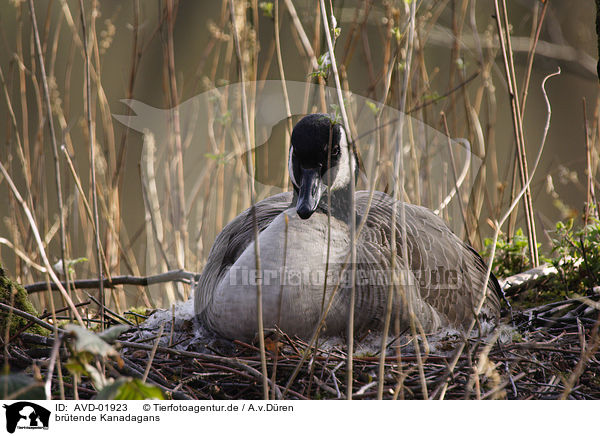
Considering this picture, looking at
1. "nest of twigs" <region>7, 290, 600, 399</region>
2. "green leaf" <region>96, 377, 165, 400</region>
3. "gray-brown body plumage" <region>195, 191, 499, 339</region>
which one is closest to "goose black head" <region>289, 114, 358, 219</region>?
"gray-brown body plumage" <region>195, 191, 499, 339</region>

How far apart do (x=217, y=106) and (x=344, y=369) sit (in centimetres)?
159

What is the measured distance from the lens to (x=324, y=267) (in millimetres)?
1797

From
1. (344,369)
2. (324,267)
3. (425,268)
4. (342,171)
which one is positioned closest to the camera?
(344,369)

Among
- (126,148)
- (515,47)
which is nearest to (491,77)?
(515,47)

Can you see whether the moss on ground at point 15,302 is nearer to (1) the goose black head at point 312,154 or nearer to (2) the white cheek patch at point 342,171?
(1) the goose black head at point 312,154

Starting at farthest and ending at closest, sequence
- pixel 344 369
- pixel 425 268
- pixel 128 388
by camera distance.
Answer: pixel 425 268 < pixel 344 369 < pixel 128 388

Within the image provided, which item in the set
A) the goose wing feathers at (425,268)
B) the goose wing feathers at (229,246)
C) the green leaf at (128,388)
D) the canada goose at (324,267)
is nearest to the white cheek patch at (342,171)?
the canada goose at (324,267)

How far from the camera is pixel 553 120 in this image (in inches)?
115

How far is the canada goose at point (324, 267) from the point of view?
1739 millimetres

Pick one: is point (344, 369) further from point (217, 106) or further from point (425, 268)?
point (217, 106)

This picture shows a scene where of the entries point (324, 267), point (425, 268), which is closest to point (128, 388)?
point (324, 267)

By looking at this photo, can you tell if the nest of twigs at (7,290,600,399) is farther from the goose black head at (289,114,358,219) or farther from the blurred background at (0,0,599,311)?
the blurred background at (0,0,599,311)
